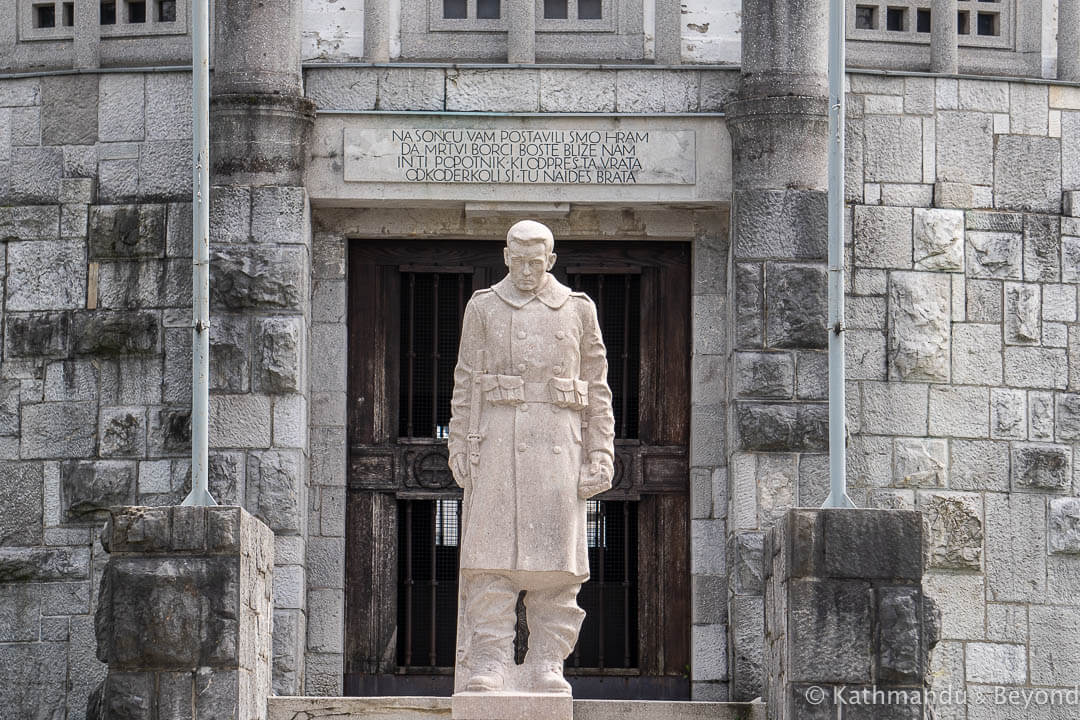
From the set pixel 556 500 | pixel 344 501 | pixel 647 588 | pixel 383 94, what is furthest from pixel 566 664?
pixel 383 94

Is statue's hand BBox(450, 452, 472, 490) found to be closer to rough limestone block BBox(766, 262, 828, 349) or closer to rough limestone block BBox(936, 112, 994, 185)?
rough limestone block BBox(766, 262, 828, 349)

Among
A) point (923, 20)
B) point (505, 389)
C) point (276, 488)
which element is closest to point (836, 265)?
point (505, 389)

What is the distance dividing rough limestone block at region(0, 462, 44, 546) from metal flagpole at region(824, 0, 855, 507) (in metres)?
5.67

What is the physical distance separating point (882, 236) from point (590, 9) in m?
2.81

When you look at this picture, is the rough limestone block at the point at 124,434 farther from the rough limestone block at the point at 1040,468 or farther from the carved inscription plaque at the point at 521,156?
the rough limestone block at the point at 1040,468

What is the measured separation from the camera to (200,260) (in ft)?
43.6

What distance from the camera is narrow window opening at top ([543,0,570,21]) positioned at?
15391mm

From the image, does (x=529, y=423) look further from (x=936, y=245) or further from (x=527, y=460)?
(x=936, y=245)

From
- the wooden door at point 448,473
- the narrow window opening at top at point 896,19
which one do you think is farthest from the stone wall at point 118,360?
the narrow window opening at top at point 896,19

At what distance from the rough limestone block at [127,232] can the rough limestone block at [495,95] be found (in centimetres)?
233

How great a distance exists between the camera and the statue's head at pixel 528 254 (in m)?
12.0

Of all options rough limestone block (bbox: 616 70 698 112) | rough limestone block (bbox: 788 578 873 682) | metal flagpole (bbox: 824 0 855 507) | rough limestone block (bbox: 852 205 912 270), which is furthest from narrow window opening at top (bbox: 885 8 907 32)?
rough limestone block (bbox: 788 578 873 682)

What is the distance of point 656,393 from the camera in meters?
15.3

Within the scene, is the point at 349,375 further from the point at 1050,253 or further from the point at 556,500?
the point at 1050,253
